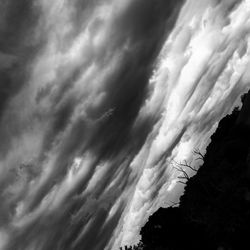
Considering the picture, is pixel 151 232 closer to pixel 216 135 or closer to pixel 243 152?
pixel 243 152

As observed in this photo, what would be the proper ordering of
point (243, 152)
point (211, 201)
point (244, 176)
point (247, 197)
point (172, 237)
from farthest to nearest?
point (243, 152)
point (172, 237)
point (211, 201)
point (244, 176)
point (247, 197)

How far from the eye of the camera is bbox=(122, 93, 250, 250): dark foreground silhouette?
85938mm

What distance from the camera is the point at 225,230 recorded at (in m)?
87.3

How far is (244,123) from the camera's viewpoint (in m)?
118

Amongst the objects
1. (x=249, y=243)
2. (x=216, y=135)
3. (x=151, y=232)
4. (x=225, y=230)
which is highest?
(x=216, y=135)

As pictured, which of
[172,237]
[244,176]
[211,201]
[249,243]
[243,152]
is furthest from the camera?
[243,152]

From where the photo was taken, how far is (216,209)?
93438 millimetres

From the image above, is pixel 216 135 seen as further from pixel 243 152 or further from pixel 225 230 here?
pixel 225 230

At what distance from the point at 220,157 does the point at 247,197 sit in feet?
118

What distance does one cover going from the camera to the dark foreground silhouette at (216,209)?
8594 centimetres

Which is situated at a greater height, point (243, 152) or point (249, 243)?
point (243, 152)

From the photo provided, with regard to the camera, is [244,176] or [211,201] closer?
[244,176]

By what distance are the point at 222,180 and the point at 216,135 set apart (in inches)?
1362

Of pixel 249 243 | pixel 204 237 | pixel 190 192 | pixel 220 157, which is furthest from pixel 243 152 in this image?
pixel 249 243
